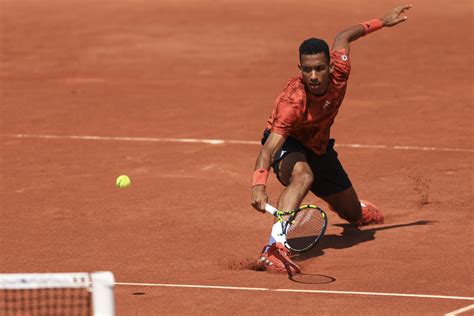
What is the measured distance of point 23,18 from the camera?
99.2ft

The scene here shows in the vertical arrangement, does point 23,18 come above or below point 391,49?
above

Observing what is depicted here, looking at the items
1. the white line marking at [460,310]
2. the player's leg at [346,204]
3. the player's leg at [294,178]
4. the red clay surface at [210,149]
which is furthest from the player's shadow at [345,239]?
the white line marking at [460,310]

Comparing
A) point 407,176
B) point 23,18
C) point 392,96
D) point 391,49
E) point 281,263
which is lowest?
A: point 281,263

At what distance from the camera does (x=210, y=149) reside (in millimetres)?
17375

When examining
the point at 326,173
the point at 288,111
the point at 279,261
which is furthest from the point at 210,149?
the point at 279,261

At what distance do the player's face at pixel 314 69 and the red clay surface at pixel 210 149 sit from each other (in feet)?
5.89

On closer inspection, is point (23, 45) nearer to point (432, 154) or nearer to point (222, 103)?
point (222, 103)

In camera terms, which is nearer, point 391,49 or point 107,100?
point 107,100

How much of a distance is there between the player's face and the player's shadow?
1.78 m

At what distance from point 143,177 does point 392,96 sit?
7.13 metres

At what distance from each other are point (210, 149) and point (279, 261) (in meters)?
6.70

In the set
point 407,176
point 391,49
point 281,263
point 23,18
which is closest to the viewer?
point 281,263

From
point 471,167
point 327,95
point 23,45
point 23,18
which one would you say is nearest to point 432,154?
point 471,167

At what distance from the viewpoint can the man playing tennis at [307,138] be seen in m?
10.9
